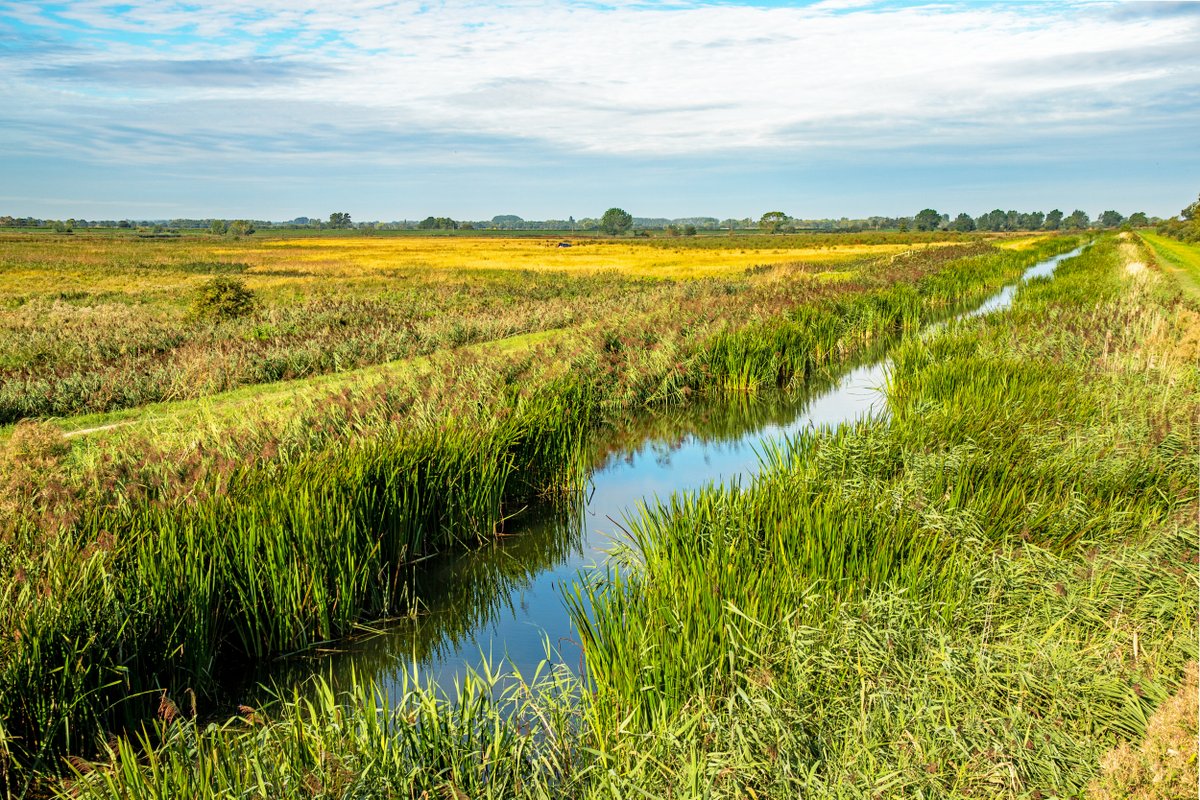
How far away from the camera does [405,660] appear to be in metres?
5.44

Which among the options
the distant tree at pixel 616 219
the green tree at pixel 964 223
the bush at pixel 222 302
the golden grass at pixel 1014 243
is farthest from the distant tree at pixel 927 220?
the bush at pixel 222 302

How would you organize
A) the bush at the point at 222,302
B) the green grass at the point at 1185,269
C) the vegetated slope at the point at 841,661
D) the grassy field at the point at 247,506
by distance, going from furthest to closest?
the green grass at the point at 1185,269 → the bush at the point at 222,302 → the grassy field at the point at 247,506 → the vegetated slope at the point at 841,661

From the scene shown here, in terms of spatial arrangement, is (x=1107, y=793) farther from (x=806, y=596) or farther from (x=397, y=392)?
(x=397, y=392)

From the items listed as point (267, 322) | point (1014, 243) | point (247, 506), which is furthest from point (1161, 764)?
point (1014, 243)

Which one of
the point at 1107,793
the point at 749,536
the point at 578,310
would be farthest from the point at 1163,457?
the point at 578,310

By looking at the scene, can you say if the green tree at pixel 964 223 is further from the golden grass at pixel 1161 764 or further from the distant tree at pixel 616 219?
the golden grass at pixel 1161 764

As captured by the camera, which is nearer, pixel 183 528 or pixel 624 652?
pixel 624 652

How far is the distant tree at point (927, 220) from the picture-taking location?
181 metres

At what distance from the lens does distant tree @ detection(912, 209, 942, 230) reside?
593 ft

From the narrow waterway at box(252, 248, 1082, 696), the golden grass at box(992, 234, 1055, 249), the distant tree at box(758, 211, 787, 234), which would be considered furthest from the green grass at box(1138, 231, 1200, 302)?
the distant tree at box(758, 211, 787, 234)

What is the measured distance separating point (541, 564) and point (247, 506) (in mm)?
2707

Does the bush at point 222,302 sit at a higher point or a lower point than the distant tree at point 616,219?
lower

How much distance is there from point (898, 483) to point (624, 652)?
9.43 feet

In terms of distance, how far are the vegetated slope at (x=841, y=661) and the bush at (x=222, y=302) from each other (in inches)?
689
